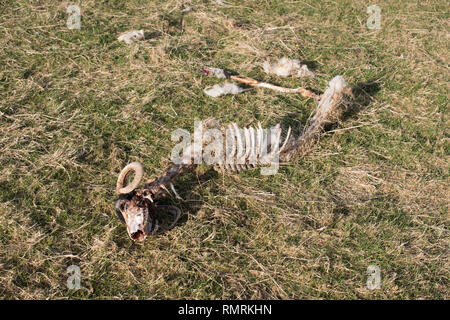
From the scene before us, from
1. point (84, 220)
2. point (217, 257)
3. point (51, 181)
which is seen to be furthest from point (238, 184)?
point (51, 181)

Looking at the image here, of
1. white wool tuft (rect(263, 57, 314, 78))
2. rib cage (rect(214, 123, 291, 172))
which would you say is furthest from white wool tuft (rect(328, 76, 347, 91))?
white wool tuft (rect(263, 57, 314, 78))

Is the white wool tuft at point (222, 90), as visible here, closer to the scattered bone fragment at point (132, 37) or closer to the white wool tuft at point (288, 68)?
the white wool tuft at point (288, 68)

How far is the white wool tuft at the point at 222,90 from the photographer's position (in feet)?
18.9

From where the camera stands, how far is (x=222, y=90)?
5.78 meters

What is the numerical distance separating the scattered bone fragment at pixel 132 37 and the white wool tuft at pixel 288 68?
5.69 feet

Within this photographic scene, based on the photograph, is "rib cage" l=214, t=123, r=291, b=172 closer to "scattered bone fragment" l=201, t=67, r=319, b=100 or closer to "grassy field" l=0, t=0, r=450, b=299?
"grassy field" l=0, t=0, r=450, b=299

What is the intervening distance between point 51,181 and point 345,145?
10.1ft

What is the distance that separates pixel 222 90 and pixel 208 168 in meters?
1.36

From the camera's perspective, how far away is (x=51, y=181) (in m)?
4.52

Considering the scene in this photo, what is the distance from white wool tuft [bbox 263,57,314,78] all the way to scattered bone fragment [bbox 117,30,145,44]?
1.73 m

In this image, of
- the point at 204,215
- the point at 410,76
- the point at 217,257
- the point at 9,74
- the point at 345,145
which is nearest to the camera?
the point at 217,257

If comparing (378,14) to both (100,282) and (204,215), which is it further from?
(100,282)

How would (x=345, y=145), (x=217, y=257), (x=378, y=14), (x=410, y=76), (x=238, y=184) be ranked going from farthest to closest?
(x=378, y=14), (x=410, y=76), (x=345, y=145), (x=238, y=184), (x=217, y=257)

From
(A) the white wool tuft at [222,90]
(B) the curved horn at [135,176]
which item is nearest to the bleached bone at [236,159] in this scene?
(B) the curved horn at [135,176]
